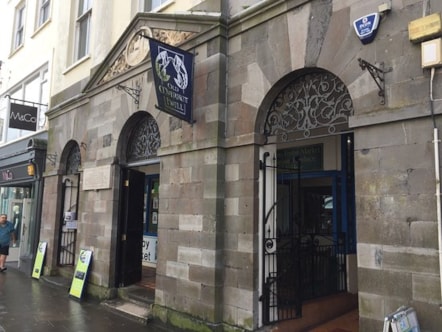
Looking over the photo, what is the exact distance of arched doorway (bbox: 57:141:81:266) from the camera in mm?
11039

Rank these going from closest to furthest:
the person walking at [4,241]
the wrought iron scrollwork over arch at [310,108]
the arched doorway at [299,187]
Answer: the wrought iron scrollwork over arch at [310,108] < the arched doorway at [299,187] < the person walking at [4,241]

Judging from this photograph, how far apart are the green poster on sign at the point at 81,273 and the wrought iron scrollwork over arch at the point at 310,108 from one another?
532 centimetres

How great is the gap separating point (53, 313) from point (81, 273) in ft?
4.55

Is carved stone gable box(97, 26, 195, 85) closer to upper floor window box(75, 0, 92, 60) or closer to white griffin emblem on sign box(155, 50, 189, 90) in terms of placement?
white griffin emblem on sign box(155, 50, 189, 90)

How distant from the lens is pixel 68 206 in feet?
36.8

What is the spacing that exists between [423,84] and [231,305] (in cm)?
375

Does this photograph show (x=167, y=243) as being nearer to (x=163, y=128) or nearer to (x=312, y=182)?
(x=163, y=128)

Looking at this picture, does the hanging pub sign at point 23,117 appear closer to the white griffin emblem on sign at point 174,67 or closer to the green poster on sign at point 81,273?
the green poster on sign at point 81,273

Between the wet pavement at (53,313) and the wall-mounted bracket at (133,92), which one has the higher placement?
the wall-mounted bracket at (133,92)

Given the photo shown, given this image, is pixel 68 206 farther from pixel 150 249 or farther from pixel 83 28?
pixel 83 28

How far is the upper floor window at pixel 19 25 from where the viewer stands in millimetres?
15633

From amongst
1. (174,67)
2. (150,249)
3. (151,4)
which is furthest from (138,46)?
(150,249)

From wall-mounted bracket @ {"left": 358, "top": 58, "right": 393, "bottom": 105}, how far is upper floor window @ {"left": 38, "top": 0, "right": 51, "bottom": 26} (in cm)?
1257

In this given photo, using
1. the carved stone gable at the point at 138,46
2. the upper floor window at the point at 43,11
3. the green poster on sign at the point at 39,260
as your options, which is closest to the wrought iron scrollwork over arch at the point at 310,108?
the carved stone gable at the point at 138,46
